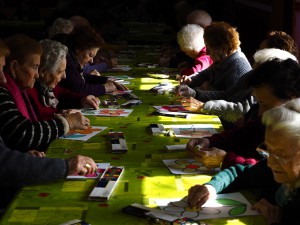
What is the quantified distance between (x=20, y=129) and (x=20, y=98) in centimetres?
35

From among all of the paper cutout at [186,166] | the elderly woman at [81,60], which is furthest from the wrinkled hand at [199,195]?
the elderly woman at [81,60]

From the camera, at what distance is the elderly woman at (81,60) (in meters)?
5.02

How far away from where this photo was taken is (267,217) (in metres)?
2.13

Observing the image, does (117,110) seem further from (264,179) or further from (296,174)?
(296,174)

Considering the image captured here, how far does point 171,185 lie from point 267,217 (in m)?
0.57

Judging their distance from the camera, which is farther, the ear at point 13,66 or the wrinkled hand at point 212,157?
the ear at point 13,66

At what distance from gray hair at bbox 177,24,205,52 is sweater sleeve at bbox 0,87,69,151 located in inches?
108

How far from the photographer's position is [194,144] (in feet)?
10.2

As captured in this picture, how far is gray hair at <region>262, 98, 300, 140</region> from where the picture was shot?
6.49 feet

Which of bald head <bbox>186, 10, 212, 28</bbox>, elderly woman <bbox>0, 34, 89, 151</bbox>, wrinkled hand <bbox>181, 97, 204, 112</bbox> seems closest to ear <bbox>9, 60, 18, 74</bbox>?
elderly woman <bbox>0, 34, 89, 151</bbox>

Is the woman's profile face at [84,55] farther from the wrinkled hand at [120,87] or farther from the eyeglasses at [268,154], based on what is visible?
the eyeglasses at [268,154]

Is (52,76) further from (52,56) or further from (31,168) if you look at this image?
(31,168)

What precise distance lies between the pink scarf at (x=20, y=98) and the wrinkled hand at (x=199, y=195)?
4.49 feet

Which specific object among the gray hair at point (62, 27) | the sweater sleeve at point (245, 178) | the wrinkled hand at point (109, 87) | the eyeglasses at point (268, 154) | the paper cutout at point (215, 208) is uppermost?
the gray hair at point (62, 27)
